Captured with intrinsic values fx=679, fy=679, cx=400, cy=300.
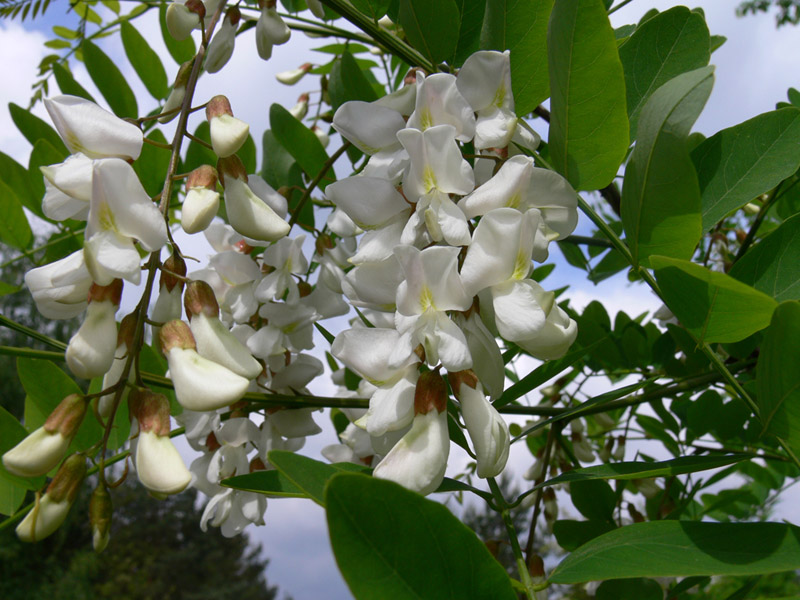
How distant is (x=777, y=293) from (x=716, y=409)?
44 centimetres

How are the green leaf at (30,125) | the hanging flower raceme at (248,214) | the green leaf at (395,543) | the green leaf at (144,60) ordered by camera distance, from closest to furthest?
A: the green leaf at (395,543) → the hanging flower raceme at (248,214) → the green leaf at (30,125) → the green leaf at (144,60)

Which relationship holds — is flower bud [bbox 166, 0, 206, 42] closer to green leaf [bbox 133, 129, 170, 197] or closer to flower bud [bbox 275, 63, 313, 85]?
green leaf [bbox 133, 129, 170, 197]

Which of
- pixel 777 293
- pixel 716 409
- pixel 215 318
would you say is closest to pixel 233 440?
pixel 215 318

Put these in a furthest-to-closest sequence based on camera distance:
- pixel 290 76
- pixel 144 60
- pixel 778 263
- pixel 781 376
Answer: pixel 290 76 < pixel 144 60 < pixel 778 263 < pixel 781 376

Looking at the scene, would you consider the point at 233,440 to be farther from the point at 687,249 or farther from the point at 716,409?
the point at 716,409

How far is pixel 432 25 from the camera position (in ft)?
1.85

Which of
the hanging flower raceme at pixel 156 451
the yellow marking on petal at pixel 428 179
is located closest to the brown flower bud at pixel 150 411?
the hanging flower raceme at pixel 156 451

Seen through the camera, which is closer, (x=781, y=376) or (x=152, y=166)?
(x=781, y=376)

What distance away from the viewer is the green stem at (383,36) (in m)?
0.60

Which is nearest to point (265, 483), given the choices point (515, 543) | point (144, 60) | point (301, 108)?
point (515, 543)

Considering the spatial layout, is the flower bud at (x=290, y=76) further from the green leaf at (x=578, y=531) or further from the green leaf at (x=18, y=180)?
the green leaf at (x=578, y=531)

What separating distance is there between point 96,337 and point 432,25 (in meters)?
0.36

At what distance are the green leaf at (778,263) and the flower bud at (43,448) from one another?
18.6 inches

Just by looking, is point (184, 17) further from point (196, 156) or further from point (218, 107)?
point (196, 156)
